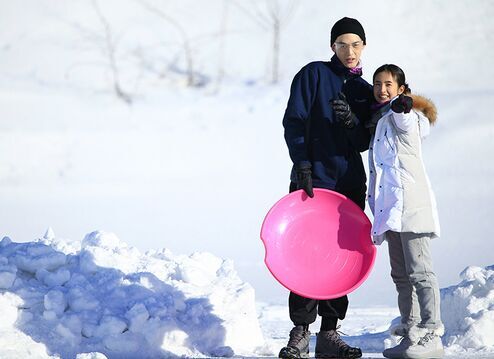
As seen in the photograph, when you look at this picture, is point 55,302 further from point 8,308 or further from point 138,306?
point 138,306

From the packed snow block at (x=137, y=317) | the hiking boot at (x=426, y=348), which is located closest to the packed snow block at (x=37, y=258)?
the packed snow block at (x=137, y=317)

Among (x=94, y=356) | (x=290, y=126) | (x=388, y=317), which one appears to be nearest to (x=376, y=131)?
(x=290, y=126)

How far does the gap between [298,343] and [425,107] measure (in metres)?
1.52

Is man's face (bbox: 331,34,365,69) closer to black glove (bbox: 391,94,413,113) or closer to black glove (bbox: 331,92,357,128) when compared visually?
black glove (bbox: 331,92,357,128)

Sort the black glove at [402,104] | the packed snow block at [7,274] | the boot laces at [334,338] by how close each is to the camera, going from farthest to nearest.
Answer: the packed snow block at [7,274]
the boot laces at [334,338]
the black glove at [402,104]

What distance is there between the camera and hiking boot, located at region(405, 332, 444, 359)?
439 centimetres

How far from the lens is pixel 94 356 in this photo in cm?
478

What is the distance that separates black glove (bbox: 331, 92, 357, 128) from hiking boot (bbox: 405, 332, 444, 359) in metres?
1.24

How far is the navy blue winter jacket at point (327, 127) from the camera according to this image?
464 centimetres

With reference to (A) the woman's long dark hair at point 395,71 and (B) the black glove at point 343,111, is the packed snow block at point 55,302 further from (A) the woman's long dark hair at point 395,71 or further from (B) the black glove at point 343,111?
(A) the woman's long dark hair at point 395,71

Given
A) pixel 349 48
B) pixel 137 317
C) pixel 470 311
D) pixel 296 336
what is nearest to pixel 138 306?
pixel 137 317

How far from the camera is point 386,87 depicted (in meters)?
4.46

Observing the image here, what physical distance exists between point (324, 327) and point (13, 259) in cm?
254

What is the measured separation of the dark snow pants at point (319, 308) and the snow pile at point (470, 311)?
4.89 feet
